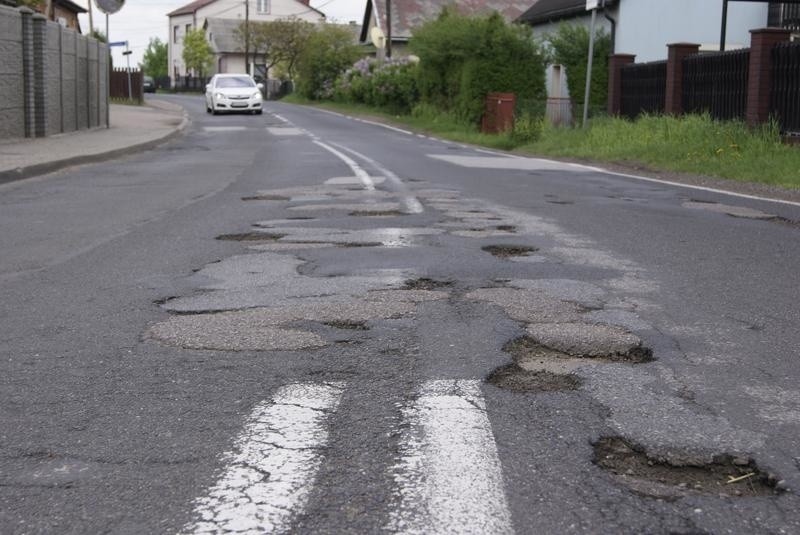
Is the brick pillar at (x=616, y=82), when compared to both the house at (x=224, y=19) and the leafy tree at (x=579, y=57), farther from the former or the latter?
the house at (x=224, y=19)

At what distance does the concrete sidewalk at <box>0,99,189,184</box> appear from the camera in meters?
13.9

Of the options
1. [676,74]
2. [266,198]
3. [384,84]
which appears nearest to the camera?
[266,198]

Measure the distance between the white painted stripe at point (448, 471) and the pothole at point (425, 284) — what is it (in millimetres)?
1971

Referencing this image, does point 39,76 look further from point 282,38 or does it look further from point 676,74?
point 282,38

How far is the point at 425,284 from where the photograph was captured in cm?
579

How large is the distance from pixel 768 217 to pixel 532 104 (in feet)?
60.3

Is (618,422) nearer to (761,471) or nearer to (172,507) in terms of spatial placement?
(761,471)

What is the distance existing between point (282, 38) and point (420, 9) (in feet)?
82.1

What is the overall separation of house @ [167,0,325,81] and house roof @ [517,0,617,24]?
49216 millimetres

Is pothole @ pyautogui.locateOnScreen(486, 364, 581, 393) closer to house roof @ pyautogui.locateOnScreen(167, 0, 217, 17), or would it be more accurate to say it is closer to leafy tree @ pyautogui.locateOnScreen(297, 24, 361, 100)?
leafy tree @ pyautogui.locateOnScreen(297, 24, 361, 100)

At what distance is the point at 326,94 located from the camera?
181ft

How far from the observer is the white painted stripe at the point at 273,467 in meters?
2.62

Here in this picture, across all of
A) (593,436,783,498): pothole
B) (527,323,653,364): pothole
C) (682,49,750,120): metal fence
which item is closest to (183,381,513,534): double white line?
(593,436,783,498): pothole

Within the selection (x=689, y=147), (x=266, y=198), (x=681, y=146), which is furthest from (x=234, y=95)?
(x=266, y=198)
